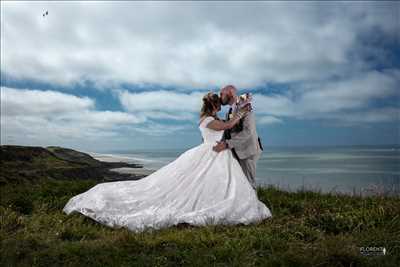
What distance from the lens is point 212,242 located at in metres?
5.47

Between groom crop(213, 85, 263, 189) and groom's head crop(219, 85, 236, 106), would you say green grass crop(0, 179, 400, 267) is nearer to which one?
groom crop(213, 85, 263, 189)

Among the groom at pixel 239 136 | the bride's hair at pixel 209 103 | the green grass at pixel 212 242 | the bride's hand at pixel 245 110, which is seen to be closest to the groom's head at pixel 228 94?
the groom at pixel 239 136

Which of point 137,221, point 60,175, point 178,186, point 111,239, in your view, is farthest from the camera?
point 60,175

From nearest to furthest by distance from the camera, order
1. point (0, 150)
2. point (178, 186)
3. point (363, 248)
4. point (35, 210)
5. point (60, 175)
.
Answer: point (363, 248), point (178, 186), point (35, 210), point (60, 175), point (0, 150)

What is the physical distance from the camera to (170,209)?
7270mm

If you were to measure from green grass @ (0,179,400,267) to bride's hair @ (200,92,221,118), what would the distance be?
226cm

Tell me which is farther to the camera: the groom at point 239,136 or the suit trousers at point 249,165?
the suit trousers at point 249,165

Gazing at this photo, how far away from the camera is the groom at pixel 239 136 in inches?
313

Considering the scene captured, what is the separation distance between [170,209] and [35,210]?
10.7ft

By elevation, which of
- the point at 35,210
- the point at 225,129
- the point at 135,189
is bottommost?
the point at 35,210

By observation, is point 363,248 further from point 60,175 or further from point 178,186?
point 60,175

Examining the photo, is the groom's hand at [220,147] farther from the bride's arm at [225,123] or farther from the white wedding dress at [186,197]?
the bride's arm at [225,123]

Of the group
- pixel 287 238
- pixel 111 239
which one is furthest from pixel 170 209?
pixel 287 238

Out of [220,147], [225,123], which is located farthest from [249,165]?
Answer: [225,123]
